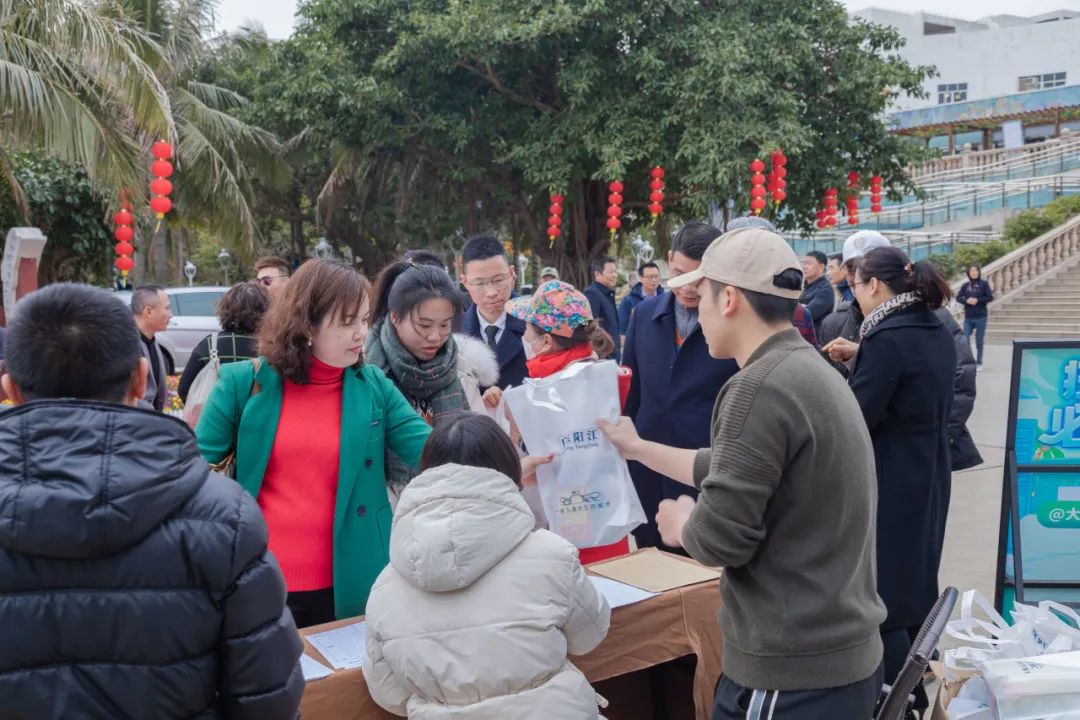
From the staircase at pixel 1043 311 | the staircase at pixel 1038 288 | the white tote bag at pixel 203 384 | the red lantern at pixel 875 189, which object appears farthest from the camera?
the staircase at pixel 1038 288

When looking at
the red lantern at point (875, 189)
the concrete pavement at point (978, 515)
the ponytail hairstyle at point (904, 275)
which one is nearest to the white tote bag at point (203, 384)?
the ponytail hairstyle at point (904, 275)

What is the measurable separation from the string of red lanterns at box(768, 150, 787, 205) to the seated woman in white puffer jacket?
12.3 metres

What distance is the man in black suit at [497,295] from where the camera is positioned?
416 centimetres

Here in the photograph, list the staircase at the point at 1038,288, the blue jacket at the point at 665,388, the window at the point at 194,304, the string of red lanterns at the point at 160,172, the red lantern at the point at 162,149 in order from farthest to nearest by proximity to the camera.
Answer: the staircase at the point at 1038,288 < the window at the point at 194,304 < the string of red lanterns at the point at 160,172 < the red lantern at the point at 162,149 < the blue jacket at the point at 665,388

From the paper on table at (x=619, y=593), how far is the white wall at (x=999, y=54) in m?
48.1

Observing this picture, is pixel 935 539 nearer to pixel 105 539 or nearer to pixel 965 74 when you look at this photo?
pixel 105 539

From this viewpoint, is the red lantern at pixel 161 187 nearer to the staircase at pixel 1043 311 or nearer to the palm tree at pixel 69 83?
the palm tree at pixel 69 83

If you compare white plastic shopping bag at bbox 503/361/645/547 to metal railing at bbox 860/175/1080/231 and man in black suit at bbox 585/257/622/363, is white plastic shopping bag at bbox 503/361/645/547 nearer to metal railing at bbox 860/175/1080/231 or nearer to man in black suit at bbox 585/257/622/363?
man in black suit at bbox 585/257/622/363

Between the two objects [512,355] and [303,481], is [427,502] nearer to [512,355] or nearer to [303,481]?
[303,481]

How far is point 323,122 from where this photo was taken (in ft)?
52.6

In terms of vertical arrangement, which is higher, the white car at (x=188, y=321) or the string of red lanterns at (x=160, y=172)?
the string of red lanterns at (x=160, y=172)

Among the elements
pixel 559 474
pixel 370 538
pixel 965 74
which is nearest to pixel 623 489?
pixel 559 474

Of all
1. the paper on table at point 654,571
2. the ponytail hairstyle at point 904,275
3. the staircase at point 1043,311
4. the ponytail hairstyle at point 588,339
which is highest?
the ponytail hairstyle at point 904,275

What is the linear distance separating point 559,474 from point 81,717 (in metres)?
1.62
